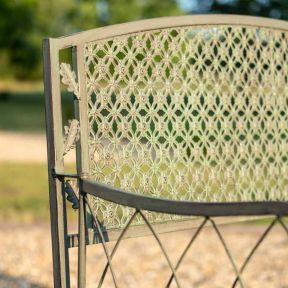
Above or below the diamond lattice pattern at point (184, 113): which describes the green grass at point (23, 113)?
below

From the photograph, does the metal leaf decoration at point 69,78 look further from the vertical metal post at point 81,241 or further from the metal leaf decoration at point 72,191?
the vertical metal post at point 81,241

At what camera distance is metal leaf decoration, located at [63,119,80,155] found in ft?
9.31

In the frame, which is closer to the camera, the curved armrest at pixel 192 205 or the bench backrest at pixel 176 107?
the curved armrest at pixel 192 205

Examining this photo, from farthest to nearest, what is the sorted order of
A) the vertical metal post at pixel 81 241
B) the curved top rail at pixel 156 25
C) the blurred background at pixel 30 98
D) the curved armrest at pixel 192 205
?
the blurred background at pixel 30 98, the curved top rail at pixel 156 25, the vertical metal post at pixel 81 241, the curved armrest at pixel 192 205

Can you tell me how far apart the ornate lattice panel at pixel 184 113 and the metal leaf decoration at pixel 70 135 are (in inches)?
4.6

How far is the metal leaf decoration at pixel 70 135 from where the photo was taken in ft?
9.31

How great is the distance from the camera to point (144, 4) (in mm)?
33281

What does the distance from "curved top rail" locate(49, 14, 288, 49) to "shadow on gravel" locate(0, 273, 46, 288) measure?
229 centimetres

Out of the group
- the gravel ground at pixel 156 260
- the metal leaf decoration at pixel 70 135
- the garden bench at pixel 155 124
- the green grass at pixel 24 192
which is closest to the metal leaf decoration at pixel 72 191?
the garden bench at pixel 155 124

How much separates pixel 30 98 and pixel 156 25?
29.2m

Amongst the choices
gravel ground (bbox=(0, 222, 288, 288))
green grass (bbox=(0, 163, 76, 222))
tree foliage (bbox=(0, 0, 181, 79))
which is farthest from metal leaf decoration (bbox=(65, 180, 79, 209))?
tree foliage (bbox=(0, 0, 181, 79))

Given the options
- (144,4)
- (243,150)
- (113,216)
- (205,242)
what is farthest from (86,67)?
(144,4)

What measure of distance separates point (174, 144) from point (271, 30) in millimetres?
884

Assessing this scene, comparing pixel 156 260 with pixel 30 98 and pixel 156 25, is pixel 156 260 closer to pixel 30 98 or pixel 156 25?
pixel 156 25
